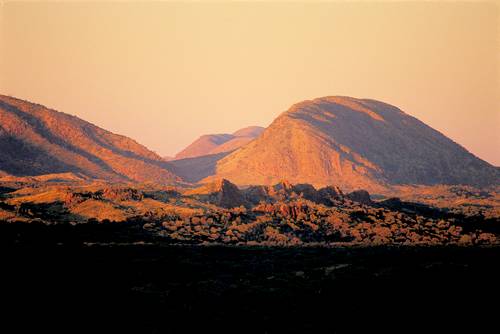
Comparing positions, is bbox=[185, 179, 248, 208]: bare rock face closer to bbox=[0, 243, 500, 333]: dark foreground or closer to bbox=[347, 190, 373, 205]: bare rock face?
bbox=[347, 190, 373, 205]: bare rock face

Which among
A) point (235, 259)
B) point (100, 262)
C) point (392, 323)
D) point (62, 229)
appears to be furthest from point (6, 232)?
point (392, 323)

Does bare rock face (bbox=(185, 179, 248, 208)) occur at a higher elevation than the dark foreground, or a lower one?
higher

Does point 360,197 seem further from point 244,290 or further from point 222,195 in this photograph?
point 244,290

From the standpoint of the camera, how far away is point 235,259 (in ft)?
271

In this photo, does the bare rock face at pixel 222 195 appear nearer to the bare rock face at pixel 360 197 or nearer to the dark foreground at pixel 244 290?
the bare rock face at pixel 360 197

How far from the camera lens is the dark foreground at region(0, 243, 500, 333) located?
52.4 m

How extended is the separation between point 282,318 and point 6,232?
5335 cm

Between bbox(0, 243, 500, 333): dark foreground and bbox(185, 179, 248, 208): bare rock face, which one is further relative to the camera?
bbox(185, 179, 248, 208): bare rock face

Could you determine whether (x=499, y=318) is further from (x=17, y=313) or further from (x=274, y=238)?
(x=274, y=238)

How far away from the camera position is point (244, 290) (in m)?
65.0

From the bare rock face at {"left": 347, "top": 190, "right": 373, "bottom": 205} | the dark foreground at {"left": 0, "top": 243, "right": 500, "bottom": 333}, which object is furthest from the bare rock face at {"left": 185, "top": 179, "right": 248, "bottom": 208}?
the dark foreground at {"left": 0, "top": 243, "right": 500, "bottom": 333}

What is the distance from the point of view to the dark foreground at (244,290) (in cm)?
5238

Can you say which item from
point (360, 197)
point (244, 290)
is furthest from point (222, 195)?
point (244, 290)

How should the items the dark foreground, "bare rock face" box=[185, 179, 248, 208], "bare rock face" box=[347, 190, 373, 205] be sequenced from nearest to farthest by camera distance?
the dark foreground
"bare rock face" box=[185, 179, 248, 208]
"bare rock face" box=[347, 190, 373, 205]
